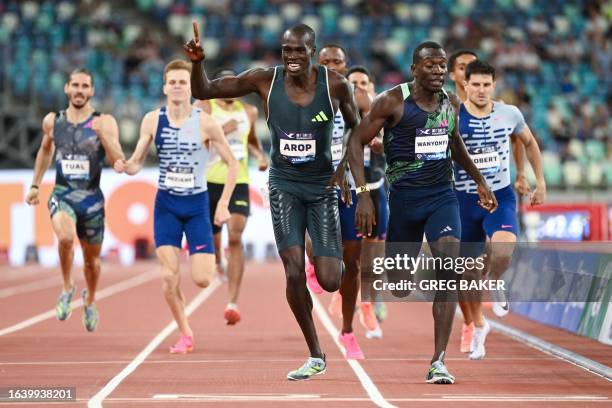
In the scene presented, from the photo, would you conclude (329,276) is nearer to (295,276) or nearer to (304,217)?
(295,276)

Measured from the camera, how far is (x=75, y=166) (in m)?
12.6

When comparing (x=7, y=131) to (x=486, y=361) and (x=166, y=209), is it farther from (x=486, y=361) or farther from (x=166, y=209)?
(x=486, y=361)

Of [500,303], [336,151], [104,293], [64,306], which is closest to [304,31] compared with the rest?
[336,151]

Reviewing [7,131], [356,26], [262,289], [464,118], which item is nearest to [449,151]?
[464,118]

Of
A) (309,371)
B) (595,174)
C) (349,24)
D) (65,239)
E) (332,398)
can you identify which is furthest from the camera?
(349,24)

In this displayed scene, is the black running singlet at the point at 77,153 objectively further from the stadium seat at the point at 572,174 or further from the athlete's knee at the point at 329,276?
the stadium seat at the point at 572,174

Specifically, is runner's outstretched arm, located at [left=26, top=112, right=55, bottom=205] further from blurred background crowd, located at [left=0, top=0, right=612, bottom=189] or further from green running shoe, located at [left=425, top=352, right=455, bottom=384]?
blurred background crowd, located at [left=0, top=0, right=612, bottom=189]

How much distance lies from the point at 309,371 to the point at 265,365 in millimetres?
1224

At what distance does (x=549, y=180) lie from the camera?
29484 mm

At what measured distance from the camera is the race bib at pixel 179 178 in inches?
446

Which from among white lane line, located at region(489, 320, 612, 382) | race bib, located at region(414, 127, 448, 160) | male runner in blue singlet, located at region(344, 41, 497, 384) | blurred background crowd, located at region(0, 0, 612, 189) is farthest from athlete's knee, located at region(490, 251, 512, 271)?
blurred background crowd, located at region(0, 0, 612, 189)

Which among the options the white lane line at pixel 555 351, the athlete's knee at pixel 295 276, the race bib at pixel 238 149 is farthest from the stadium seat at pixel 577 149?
the athlete's knee at pixel 295 276

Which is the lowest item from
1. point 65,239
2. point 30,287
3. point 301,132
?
point 30,287

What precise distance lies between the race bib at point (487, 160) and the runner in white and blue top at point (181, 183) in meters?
2.16
